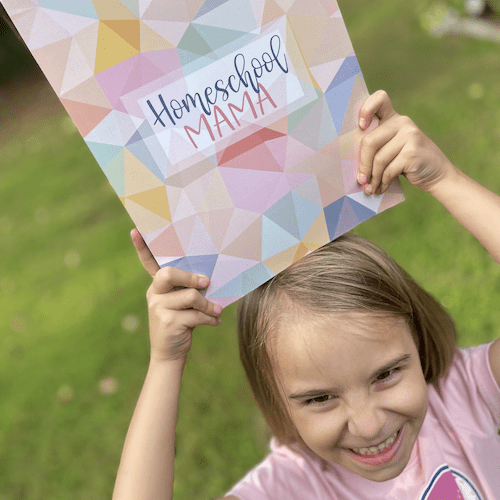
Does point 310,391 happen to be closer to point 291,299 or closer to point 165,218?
point 291,299

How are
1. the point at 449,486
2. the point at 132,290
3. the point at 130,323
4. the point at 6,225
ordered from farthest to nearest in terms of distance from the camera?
the point at 6,225
the point at 132,290
the point at 130,323
the point at 449,486

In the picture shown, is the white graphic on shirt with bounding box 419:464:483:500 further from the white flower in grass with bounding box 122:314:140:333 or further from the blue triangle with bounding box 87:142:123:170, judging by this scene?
the white flower in grass with bounding box 122:314:140:333

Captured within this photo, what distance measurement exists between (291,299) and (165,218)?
0.34 metres

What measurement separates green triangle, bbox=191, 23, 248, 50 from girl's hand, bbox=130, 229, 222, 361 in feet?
1.21

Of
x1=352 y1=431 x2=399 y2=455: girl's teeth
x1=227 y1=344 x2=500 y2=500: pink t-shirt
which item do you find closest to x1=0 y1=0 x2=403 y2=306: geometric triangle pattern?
x1=352 y1=431 x2=399 y2=455: girl's teeth

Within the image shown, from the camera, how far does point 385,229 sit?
Result: 2.83m

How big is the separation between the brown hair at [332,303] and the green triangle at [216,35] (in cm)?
48

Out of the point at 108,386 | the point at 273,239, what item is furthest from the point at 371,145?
the point at 108,386

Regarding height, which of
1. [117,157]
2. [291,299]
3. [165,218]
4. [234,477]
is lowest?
[234,477]

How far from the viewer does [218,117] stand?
93 cm

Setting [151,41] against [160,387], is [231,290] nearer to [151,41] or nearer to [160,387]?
[160,387]

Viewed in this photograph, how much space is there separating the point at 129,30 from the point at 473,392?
1.13m

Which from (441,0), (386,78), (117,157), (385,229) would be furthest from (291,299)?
(441,0)

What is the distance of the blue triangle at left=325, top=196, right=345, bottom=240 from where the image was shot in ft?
3.28
